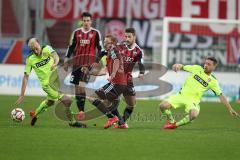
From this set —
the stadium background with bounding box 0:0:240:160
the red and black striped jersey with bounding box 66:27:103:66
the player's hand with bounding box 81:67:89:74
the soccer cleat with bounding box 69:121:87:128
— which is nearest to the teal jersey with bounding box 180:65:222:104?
the stadium background with bounding box 0:0:240:160

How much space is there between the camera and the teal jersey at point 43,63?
14953 mm

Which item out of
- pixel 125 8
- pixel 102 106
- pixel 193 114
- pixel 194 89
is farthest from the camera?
pixel 125 8

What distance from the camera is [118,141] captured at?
1248 centimetres

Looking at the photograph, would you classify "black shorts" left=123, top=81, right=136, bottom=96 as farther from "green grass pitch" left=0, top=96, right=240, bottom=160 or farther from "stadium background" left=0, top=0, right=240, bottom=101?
"stadium background" left=0, top=0, right=240, bottom=101

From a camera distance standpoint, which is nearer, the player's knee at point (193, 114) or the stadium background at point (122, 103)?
the stadium background at point (122, 103)

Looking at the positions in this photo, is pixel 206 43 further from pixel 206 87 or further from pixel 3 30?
pixel 206 87

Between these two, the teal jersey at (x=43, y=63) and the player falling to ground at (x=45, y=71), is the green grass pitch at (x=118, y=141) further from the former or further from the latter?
the teal jersey at (x=43, y=63)

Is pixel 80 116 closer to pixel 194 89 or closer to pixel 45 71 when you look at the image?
pixel 45 71

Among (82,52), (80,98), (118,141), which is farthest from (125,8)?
(118,141)

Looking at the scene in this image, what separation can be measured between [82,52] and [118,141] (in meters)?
4.00

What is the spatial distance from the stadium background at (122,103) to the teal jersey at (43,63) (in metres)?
1.01

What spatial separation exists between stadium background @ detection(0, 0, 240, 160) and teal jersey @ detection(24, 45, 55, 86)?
3.33 ft

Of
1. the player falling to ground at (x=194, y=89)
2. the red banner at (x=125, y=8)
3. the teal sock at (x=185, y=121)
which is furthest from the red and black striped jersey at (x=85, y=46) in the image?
the red banner at (x=125, y=8)

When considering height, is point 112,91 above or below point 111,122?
above
